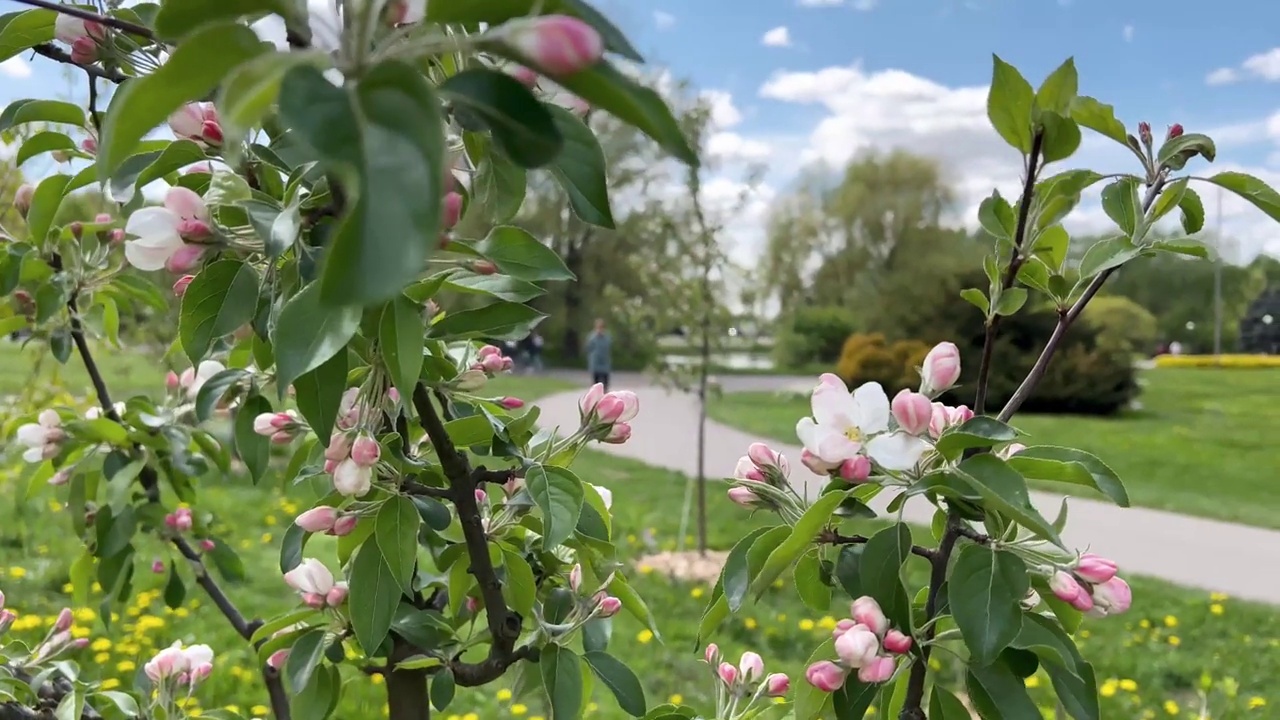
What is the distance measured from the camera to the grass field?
2.61 m

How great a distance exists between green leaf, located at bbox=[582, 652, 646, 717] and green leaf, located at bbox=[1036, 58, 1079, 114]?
0.61 meters

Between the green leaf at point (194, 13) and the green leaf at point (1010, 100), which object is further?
the green leaf at point (1010, 100)

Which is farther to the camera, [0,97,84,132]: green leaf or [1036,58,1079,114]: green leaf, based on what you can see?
[0,97,84,132]: green leaf

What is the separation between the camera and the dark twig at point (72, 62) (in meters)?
0.74

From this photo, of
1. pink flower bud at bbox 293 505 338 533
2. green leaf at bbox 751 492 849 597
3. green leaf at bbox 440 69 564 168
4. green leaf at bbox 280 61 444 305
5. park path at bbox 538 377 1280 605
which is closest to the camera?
green leaf at bbox 280 61 444 305

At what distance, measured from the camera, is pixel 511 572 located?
852mm

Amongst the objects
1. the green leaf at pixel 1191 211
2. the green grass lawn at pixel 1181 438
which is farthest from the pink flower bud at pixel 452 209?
the green grass lawn at pixel 1181 438

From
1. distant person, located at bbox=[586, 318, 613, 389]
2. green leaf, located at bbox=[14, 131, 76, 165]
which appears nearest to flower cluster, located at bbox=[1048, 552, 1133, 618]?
green leaf, located at bbox=[14, 131, 76, 165]

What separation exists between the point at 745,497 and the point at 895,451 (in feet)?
0.55

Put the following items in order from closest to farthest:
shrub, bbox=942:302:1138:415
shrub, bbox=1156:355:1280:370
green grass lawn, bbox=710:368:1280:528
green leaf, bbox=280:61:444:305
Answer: green leaf, bbox=280:61:444:305 → green grass lawn, bbox=710:368:1280:528 → shrub, bbox=942:302:1138:415 → shrub, bbox=1156:355:1280:370

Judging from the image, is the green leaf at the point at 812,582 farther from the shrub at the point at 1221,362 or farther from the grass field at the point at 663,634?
the shrub at the point at 1221,362

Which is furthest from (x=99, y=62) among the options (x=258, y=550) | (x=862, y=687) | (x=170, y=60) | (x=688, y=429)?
(x=688, y=429)

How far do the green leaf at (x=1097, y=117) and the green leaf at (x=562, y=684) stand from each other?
0.63 meters

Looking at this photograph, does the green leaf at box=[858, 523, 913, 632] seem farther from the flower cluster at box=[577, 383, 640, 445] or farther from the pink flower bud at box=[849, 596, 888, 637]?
the flower cluster at box=[577, 383, 640, 445]
